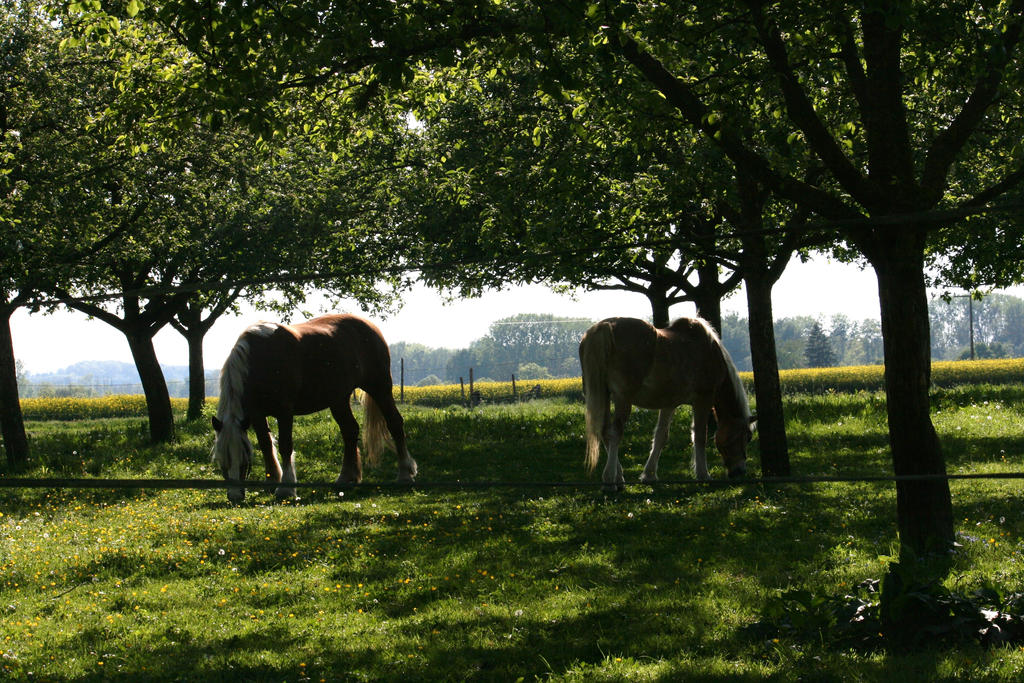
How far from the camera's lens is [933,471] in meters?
7.80

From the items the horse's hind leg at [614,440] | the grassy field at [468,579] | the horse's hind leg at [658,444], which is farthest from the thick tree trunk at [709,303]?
the horse's hind leg at [614,440]

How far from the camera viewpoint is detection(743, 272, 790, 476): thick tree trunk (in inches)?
546

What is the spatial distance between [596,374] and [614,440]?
0.96 metres

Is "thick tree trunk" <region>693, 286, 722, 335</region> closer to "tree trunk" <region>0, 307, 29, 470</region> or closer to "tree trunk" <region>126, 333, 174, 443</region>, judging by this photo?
"tree trunk" <region>126, 333, 174, 443</region>

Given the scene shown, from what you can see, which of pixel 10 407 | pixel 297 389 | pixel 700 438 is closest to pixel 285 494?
pixel 297 389

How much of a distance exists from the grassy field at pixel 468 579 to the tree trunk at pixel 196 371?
13.5 metres

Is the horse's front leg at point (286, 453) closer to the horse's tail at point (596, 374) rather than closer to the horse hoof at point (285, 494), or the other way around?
the horse hoof at point (285, 494)

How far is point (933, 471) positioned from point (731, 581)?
1.96 m

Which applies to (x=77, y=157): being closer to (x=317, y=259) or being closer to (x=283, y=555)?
(x=317, y=259)

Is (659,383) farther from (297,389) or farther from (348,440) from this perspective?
(297,389)

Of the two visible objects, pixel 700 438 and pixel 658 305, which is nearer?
pixel 700 438

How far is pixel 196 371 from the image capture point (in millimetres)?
29453

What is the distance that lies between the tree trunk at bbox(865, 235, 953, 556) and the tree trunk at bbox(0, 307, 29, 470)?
1665 cm

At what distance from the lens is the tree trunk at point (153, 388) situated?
2186 cm
